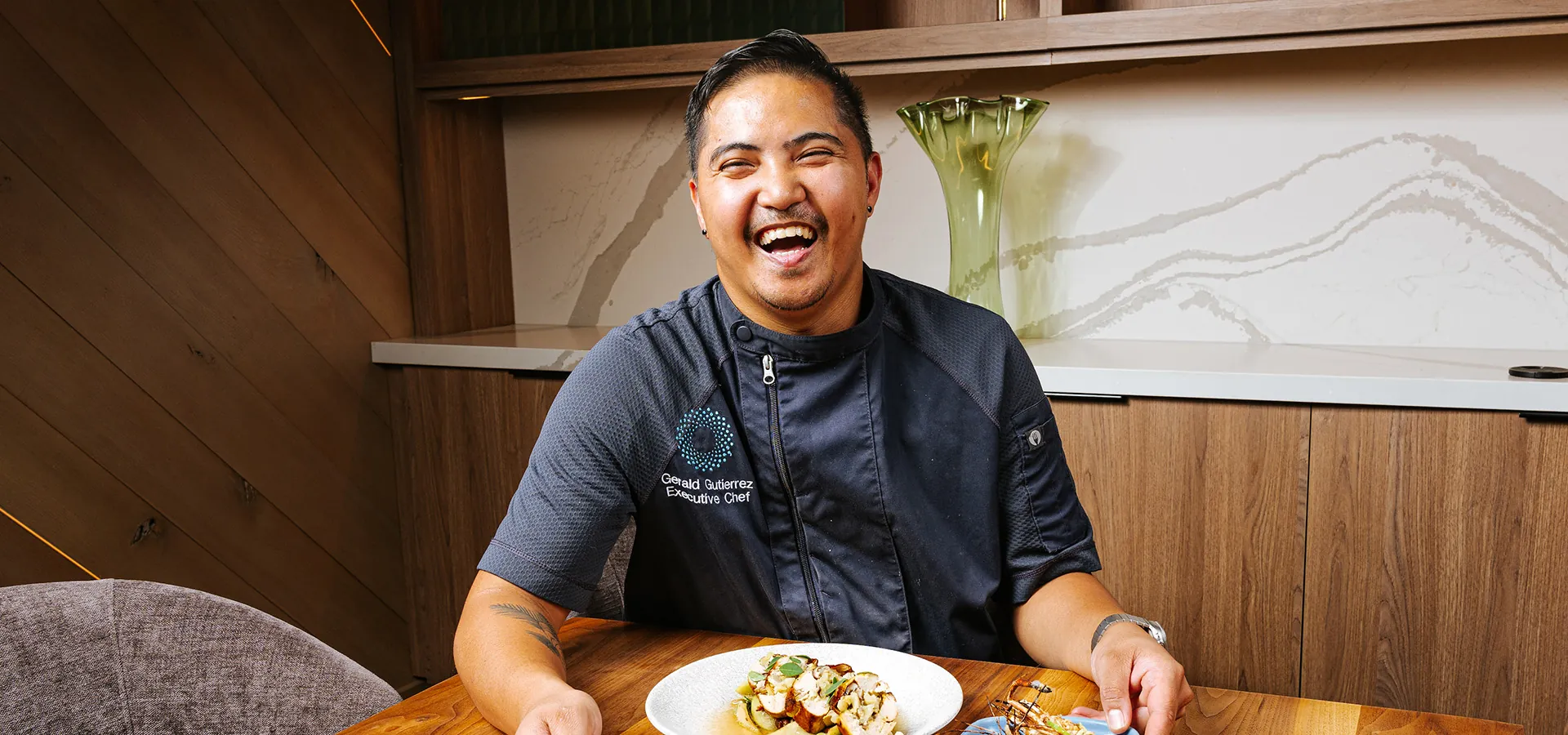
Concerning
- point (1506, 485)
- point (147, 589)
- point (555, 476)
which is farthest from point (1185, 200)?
point (147, 589)

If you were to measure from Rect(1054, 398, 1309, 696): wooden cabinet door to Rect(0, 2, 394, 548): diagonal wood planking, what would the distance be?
1569mm

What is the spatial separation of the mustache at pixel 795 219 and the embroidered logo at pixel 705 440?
20 centimetres

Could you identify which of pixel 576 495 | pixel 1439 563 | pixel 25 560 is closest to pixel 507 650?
pixel 576 495

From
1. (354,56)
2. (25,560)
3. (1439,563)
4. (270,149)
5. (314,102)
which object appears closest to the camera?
(1439,563)

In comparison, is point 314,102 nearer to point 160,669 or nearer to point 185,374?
point 185,374

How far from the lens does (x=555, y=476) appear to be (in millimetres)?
1225

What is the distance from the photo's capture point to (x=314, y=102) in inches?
99.4

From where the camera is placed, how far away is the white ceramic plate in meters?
0.89

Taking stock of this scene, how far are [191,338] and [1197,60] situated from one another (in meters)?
2.04

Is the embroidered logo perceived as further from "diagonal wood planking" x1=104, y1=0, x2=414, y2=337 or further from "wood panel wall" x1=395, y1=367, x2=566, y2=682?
"diagonal wood planking" x1=104, y1=0, x2=414, y2=337

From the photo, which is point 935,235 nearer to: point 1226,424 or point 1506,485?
point 1226,424

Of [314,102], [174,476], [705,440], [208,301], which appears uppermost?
[314,102]

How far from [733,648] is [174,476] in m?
1.55

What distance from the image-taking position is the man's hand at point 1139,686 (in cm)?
91
